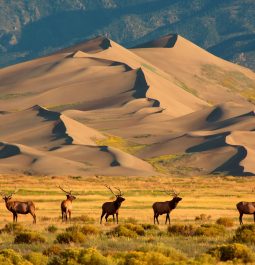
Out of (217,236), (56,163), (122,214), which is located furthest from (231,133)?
(217,236)

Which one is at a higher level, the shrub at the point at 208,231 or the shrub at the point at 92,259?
the shrub at the point at 92,259

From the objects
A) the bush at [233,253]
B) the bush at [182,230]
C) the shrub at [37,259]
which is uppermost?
the shrub at [37,259]

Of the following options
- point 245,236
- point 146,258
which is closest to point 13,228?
point 245,236

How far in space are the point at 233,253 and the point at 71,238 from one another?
7.41 m

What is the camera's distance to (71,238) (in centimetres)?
3325

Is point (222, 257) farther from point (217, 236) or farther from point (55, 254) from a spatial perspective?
point (217, 236)

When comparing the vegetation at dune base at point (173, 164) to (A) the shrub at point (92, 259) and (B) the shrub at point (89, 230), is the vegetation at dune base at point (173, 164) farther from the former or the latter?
(A) the shrub at point (92, 259)

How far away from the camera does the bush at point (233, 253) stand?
27.9 metres

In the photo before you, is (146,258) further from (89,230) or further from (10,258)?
(89,230)

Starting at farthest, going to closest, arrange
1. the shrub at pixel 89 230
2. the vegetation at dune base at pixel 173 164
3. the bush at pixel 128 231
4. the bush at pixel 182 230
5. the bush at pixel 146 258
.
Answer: the vegetation at dune base at pixel 173 164, the bush at pixel 182 230, the shrub at pixel 89 230, the bush at pixel 128 231, the bush at pixel 146 258

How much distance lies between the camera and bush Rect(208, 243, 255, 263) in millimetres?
27859

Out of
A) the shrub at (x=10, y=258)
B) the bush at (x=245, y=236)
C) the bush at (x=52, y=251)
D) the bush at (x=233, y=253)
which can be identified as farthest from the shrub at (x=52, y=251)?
the bush at (x=245, y=236)

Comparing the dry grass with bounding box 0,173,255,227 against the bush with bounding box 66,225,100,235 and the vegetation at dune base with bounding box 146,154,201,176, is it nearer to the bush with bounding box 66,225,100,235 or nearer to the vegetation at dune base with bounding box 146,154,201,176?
the bush with bounding box 66,225,100,235

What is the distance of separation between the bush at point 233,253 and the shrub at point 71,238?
20.3ft
